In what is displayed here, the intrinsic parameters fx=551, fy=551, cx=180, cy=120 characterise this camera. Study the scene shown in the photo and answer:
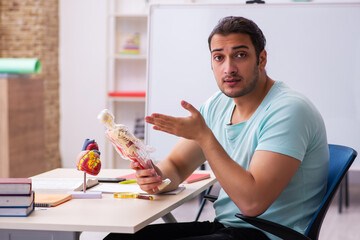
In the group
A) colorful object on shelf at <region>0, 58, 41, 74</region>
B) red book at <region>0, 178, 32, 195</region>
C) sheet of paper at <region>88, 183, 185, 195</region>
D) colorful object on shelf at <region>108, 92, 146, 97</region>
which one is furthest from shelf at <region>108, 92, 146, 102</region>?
red book at <region>0, 178, 32, 195</region>

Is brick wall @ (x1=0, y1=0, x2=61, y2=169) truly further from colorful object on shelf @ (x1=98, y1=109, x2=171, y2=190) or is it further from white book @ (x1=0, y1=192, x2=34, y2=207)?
white book @ (x1=0, y1=192, x2=34, y2=207)

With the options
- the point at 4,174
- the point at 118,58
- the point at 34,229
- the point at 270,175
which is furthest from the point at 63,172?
the point at 118,58

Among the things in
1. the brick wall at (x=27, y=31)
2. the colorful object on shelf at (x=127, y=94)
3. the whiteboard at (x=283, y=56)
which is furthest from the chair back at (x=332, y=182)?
the brick wall at (x=27, y=31)

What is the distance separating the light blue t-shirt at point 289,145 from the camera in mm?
1683

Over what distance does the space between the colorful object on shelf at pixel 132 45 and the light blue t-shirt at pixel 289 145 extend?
150 inches

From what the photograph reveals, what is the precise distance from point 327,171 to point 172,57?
2527 millimetres

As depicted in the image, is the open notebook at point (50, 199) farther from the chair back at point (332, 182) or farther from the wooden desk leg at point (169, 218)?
the chair back at point (332, 182)

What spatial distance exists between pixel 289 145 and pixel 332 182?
229 millimetres

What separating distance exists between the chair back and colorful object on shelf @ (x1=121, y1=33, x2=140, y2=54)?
3946mm

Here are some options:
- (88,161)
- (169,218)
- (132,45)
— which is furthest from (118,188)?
(132,45)

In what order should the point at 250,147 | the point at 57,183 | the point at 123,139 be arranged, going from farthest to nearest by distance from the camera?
the point at 57,183
the point at 250,147
the point at 123,139

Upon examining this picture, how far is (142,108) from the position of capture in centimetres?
594

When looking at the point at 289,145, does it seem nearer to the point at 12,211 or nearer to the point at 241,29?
the point at 241,29

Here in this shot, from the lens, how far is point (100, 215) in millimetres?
1565
